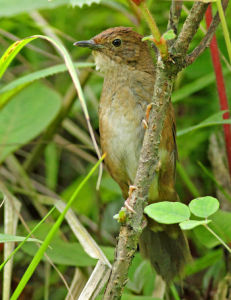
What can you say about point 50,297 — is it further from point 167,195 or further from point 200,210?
point 200,210

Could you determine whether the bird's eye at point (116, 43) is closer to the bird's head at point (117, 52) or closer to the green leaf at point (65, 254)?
the bird's head at point (117, 52)

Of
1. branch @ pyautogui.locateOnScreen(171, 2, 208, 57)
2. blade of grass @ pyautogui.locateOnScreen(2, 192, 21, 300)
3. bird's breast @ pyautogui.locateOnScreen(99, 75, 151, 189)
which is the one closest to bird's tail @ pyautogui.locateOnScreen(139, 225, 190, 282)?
bird's breast @ pyautogui.locateOnScreen(99, 75, 151, 189)

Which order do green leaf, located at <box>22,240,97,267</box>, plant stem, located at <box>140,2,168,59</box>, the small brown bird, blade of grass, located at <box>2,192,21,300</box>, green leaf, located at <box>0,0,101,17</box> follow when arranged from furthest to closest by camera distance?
green leaf, located at <box>0,0,101,17</box>, the small brown bird, green leaf, located at <box>22,240,97,267</box>, blade of grass, located at <box>2,192,21,300</box>, plant stem, located at <box>140,2,168,59</box>

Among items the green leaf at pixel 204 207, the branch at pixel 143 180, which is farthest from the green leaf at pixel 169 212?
the branch at pixel 143 180

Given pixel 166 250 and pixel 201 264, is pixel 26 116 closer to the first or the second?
pixel 166 250

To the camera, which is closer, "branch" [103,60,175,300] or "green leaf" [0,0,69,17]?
"branch" [103,60,175,300]

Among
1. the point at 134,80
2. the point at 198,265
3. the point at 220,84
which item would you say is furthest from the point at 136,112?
the point at 198,265

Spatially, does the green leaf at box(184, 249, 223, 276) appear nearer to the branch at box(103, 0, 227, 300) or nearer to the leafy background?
the leafy background
